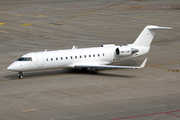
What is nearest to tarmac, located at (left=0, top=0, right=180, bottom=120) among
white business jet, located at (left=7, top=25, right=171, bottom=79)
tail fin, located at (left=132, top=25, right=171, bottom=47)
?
white business jet, located at (left=7, top=25, right=171, bottom=79)

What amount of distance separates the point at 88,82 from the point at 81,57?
4056 mm

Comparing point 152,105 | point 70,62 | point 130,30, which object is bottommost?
point 152,105

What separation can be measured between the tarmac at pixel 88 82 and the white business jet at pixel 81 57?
104 centimetres

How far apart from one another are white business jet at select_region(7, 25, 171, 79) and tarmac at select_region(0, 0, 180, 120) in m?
1.04

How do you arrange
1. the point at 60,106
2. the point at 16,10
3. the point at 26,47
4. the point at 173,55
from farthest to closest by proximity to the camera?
1. the point at 16,10
2. the point at 26,47
3. the point at 173,55
4. the point at 60,106

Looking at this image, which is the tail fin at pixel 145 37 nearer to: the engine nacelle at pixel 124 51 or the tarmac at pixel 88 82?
the engine nacelle at pixel 124 51

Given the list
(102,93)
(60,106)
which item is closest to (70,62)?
(102,93)

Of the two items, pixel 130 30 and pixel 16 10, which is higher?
pixel 16 10

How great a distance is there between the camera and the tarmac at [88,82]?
71.5 ft

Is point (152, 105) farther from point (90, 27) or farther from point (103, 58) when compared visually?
point (90, 27)

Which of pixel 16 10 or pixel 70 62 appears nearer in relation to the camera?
pixel 70 62

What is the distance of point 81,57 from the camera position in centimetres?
3281

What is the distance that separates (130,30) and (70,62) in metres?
29.6

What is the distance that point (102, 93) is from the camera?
26016 mm
